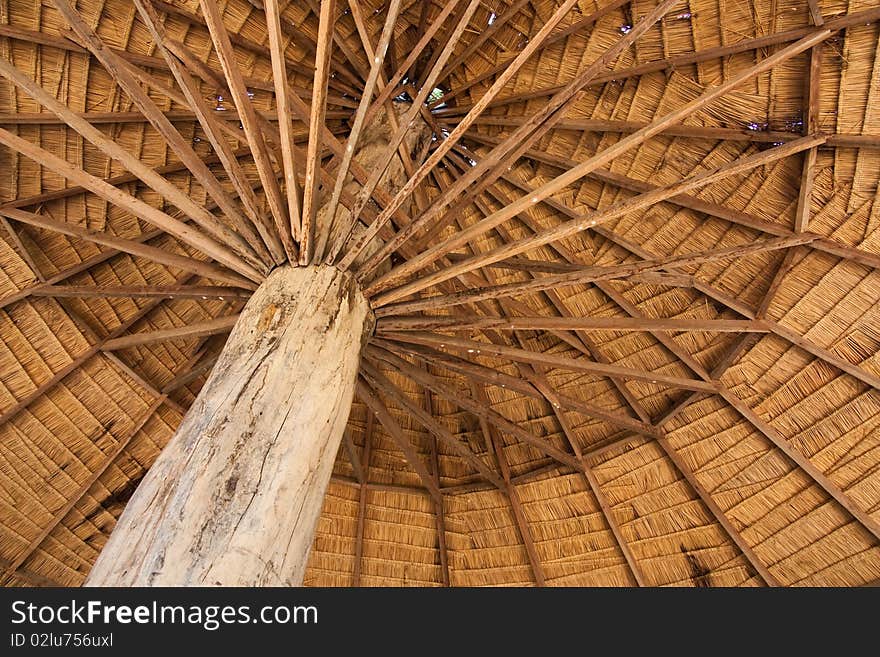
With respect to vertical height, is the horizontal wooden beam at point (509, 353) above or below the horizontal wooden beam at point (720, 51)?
below

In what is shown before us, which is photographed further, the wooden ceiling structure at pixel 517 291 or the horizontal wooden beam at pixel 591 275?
the wooden ceiling structure at pixel 517 291

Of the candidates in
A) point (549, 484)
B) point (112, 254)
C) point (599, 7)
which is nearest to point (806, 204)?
point (599, 7)

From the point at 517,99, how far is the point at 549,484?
14.7ft

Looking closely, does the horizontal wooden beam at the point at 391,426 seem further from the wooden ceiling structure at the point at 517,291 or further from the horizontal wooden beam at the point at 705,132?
the horizontal wooden beam at the point at 705,132

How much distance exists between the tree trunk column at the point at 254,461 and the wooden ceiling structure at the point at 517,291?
32.4 inches

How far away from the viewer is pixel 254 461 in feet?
11.8

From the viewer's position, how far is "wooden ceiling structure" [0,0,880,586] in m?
6.05

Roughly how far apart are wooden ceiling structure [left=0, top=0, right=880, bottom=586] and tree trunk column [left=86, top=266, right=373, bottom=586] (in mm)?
822

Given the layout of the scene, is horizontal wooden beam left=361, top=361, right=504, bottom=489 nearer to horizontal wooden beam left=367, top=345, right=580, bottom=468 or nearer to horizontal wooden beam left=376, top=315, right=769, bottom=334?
horizontal wooden beam left=367, top=345, right=580, bottom=468

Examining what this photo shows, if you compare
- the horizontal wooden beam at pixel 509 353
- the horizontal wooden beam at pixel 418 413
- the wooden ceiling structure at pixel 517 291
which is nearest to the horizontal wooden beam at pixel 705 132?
the wooden ceiling structure at pixel 517 291

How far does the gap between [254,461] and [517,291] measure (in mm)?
2438

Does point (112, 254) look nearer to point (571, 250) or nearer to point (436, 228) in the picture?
point (436, 228)

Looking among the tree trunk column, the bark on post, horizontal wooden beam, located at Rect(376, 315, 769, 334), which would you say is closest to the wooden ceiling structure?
horizontal wooden beam, located at Rect(376, 315, 769, 334)

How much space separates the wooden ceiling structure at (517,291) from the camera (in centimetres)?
605
